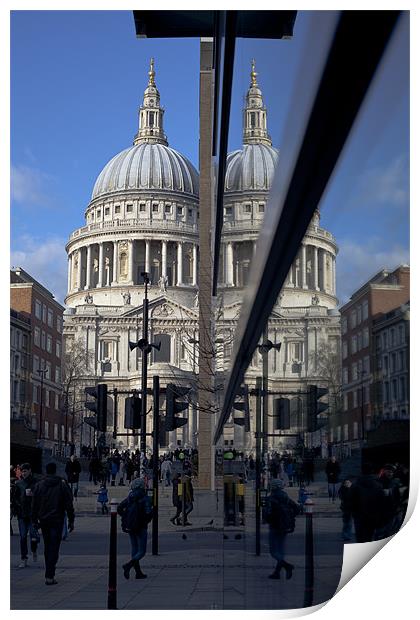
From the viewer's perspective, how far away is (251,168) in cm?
169

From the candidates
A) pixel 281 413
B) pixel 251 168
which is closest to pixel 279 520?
pixel 281 413

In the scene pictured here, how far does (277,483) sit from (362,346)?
39.3 inches

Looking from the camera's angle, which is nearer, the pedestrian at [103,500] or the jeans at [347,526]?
the jeans at [347,526]

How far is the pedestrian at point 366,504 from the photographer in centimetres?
Answer: 125

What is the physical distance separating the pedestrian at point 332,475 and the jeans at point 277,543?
24.7 inches

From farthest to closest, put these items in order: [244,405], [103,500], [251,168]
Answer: [103,500], [244,405], [251,168]

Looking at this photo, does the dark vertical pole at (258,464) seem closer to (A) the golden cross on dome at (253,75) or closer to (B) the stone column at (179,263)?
(A) the golden cross on dome at (253,75)

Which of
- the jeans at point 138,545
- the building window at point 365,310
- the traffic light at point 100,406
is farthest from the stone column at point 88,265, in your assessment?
the building window at point 365,310

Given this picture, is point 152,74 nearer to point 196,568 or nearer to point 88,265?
point 88,265

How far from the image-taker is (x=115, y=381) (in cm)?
8250

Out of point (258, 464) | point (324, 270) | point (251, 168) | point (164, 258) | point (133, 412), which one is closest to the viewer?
point (324, 270)

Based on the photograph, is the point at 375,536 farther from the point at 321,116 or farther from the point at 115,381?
the point at 115,381

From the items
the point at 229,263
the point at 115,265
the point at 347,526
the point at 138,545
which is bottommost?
the point at 138,545
